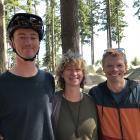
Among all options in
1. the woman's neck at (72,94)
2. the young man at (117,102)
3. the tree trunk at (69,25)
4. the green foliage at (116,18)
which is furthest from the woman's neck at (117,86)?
the green foliage at (116,18)

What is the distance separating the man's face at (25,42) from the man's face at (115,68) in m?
0.97

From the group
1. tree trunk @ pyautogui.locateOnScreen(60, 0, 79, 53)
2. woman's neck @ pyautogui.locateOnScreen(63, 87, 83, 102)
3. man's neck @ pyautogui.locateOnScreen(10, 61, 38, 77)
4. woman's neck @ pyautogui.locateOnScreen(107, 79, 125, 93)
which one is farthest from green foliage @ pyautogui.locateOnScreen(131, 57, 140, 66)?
man's neck @ pyautogui.locateOnScreen(10, 61, 38, 77)

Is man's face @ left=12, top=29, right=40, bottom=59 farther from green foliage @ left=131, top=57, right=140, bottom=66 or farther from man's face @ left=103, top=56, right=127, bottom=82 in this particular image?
green foliage @ left=131, top=57, right=140, bottom=66

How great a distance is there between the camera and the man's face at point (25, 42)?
4.82 metres

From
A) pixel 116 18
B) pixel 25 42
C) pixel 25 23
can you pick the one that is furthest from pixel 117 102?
pixel 116 18

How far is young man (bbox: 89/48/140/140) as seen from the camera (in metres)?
5.08

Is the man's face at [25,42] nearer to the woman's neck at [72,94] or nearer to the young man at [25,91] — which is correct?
the young man at [25,91]

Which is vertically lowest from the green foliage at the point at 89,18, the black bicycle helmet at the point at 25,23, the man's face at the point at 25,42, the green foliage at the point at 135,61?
the green foliage at the point at 135,61

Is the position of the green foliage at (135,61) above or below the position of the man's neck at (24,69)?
below

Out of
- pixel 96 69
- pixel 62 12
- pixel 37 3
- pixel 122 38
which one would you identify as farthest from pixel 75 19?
pixel 122 38

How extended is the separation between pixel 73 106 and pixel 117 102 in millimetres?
527

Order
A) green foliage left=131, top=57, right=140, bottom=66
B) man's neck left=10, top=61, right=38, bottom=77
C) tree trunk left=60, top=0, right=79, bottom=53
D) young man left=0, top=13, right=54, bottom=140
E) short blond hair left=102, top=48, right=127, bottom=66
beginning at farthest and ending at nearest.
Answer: green foliage left=131, top=57, right=140, bottom=66 → tree trunk left=60, top=0, right=79, bottom=53 → short blond hair left=102, top=48, right=127, bottom=66 → man's neck left=10, top=61, right=38, bottom=77 → young man left=0, top=13, right=54, bottom=140

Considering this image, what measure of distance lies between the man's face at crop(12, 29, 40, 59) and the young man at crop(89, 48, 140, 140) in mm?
993

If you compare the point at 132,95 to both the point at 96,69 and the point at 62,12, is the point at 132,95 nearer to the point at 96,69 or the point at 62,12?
the point at 62,12
